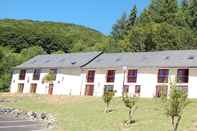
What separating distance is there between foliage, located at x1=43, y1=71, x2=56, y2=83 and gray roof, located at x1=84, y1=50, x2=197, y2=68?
6602 mm

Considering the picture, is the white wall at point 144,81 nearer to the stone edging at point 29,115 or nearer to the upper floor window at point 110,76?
the upper floor window at point 110,76

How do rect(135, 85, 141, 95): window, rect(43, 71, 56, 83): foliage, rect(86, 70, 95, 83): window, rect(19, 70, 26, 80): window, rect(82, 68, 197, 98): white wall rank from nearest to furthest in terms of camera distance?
rect(82, 68, 197, 98): white wall → rect(135, 85, 141, 95): window → rect(86, 70, 95, 83): window → rect(43, 71, 56, 83): foliage → rect(19, 70, 26, 80): window

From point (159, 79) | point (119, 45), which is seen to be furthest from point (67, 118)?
point (119, 45)

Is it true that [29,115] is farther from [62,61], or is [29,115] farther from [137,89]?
[62,61]

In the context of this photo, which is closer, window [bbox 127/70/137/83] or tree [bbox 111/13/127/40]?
window [bbox 127/70/137/83]

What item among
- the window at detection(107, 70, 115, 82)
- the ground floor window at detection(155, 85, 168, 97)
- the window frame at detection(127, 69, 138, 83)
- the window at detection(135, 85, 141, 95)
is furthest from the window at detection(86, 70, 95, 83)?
the ground floor window at detection(155, 85, 168, 97)

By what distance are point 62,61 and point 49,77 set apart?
5.08m

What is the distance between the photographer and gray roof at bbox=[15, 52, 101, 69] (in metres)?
70.1

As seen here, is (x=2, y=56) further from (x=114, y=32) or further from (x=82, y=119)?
(x=82, y=119)

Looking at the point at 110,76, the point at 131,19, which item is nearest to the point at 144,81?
the point at 110,76

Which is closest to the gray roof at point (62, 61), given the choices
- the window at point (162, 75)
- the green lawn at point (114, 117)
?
the window at point (162, 75)

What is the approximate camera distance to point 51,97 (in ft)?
189

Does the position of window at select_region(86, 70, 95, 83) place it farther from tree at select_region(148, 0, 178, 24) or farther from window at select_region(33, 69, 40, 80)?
tree at select_region(148, 0, 178, 24)

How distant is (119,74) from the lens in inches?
2515
